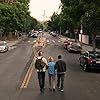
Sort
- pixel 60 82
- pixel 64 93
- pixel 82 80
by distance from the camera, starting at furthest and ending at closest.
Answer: pixel 82 80, pixel 60 82, pixel 64 93

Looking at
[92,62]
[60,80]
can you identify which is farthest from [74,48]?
[60,80]

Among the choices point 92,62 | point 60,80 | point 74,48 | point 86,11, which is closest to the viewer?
point 60,80

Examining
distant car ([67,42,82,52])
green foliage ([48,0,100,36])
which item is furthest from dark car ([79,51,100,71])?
distant car ([67,42,82,52])

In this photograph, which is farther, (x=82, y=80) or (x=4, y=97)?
(x=82, y=80)

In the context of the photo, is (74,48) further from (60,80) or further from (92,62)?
(60,80)

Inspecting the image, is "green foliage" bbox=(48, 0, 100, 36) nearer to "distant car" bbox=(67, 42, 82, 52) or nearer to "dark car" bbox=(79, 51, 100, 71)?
"distant car" bbox=(67, 42, 82, 52)

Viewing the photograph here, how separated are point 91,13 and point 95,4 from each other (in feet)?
3.08

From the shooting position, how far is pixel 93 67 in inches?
958

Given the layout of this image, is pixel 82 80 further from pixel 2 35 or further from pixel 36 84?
pixel 2 35

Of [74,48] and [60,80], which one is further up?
[60,80]

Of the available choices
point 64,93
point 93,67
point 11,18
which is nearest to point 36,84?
point 64,93

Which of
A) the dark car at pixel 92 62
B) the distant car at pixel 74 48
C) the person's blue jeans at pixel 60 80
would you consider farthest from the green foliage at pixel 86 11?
the person's blue jeans at pixel 60 80

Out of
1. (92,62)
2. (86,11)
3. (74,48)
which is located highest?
(86,11)

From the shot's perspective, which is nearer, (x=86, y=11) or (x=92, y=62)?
(x=92, y=62)
